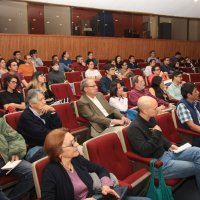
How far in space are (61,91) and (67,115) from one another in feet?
4.56

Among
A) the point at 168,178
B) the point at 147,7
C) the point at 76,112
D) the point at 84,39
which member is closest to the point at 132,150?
the point at 168,178

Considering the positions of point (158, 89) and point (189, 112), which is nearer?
point (189, 112)

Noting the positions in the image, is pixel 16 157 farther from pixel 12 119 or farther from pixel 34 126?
pixel 12 119

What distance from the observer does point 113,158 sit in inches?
99.8

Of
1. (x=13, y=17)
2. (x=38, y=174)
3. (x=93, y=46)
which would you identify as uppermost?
(x=13, y=17)

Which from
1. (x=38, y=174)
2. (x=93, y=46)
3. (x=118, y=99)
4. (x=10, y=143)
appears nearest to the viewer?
(x=38, y=174)

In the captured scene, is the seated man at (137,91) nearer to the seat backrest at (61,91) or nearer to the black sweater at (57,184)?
the seat backrest at (61,91)

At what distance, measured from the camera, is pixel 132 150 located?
279 cm

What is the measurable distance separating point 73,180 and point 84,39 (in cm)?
892

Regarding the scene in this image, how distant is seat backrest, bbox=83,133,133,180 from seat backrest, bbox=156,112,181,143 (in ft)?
2.71

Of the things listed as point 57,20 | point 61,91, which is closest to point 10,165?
point 61,91

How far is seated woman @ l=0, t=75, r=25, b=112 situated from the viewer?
13.3ft

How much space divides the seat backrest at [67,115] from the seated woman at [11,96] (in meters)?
0.66

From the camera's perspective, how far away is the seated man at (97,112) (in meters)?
3.74
